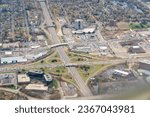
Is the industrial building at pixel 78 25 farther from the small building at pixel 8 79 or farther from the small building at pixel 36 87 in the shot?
the small building at pixel 36 87

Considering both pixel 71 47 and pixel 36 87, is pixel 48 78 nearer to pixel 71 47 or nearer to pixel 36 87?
pixel 36 87

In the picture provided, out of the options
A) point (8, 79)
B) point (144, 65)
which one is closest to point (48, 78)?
point (8, 79)

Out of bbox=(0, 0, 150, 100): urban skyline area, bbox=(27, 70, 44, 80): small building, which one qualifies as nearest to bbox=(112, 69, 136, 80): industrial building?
bbox=(0, 0, 150, 100): urban skyline area

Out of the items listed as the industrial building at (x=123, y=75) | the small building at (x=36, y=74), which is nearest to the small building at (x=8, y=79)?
the small building at (x=36, y=74)

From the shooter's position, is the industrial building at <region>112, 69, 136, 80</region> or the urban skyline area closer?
the urban skyline area

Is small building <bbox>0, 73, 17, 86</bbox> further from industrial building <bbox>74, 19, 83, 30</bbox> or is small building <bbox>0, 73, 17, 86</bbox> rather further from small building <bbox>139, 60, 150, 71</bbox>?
industrial building <bbox>74, 19, 83, 30</bbox>

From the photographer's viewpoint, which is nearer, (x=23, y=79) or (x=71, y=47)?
(x=23, y=79)

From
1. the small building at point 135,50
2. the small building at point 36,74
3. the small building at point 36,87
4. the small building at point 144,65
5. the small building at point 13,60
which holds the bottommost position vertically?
the small building at point 135,50
